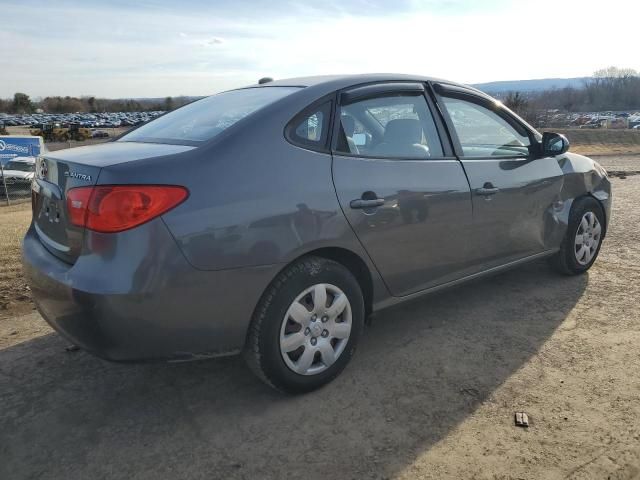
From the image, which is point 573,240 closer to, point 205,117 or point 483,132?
point 483,132

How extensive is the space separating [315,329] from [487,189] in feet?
5.30

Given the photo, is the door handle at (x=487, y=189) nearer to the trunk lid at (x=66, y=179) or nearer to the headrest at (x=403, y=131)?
the headrest at (x=403, y=131)

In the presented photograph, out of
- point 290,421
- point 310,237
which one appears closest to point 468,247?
point 310,237

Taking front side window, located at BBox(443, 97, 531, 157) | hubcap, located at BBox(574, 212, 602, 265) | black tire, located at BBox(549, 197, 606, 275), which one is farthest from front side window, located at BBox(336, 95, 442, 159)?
hubcap, located at BBox(574, 212, 602, 265)

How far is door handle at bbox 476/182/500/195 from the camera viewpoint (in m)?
3.61

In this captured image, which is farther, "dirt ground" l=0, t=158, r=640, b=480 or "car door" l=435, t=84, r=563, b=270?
"car door" l=435, t=84, r=563, b=270

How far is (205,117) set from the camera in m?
3.20

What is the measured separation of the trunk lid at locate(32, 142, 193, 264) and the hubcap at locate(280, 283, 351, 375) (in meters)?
0.97

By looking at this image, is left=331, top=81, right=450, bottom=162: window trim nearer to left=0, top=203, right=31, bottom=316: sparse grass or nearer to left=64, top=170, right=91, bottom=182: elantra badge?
left=64, top=170, right=91, bottom=182: elantra badge

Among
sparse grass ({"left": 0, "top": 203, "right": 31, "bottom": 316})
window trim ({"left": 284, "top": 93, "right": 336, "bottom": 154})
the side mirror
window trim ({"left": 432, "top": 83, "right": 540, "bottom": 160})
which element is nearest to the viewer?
window trim ({"left": 284, "top": 93, "right": 336, "bottom": 154})

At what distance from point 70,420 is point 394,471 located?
1625 millimetres

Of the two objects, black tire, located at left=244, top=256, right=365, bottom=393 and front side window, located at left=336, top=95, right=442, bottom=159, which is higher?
front side window, located at left=336, top=95, right=442, bottom=159

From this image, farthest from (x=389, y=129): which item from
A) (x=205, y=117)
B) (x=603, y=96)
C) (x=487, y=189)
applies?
(x=603, y=96)

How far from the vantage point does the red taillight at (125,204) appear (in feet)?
7.61
